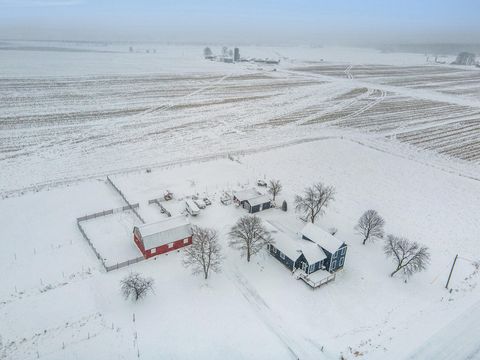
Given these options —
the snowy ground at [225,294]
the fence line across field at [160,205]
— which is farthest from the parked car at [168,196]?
the snowy ground at [225,294]

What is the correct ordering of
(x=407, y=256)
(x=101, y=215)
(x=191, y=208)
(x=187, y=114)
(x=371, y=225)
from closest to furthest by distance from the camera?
(x=407, y=256), (x=371, y=225), (x=101, y=215), (x=191, y=208), (x=187, y=114)

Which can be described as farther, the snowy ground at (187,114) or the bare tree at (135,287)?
the snowy ground at (187,114)

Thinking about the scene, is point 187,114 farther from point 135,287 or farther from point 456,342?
point 456,342

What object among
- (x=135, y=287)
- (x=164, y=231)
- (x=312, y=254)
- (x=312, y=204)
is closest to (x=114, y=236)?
(x=164, y=231)

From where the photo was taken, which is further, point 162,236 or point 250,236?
point 162,236

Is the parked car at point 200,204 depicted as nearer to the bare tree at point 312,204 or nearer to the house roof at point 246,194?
the house roof at point 246,194

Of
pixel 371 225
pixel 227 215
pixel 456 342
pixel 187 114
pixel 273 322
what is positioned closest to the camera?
pixel 456 342

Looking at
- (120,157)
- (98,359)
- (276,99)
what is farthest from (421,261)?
(276,99)
